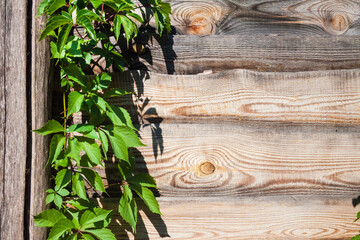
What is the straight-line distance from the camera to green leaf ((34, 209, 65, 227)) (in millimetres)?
977

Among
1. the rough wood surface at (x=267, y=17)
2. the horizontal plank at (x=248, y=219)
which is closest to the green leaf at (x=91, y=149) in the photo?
the horizontal plank at (x=248, y=219)

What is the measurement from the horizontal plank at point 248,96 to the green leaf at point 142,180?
9.4 inches

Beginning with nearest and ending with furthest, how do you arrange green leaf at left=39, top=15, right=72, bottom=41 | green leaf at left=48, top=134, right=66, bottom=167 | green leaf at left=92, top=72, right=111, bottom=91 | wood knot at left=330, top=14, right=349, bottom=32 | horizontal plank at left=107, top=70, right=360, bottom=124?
green leaf at left=39, top=15, right=72, bottom=41 → green leaf at left=48, top=134, right=66, bottom=167 → green leaf at left=92, top=72, right=111, bottom=91 → horizontal plank at left=107, top=70, right=360, bottom=124 → wood knot at left=330, top=14, right=349, bottom=32

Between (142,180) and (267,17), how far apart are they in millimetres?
834

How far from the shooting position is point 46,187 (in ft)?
3.54

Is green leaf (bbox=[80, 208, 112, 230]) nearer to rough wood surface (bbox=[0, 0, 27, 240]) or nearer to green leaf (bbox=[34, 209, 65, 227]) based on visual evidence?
green leaf (bbox=[34, 209, 65, 227])

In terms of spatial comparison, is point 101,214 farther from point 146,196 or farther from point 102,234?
point 146,196

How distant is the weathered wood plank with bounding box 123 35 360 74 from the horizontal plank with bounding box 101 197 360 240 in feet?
1.74

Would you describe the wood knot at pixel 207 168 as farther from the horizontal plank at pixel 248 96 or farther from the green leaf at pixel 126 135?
the green leaf at pixel 126 135

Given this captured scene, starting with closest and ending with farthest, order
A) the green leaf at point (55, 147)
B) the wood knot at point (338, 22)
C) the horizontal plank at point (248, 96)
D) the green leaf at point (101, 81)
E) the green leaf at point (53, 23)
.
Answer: the green leaf at point (53, 23) < the green leaf at point (55, 147) < the green leaf at point (101, 81) < the horizontal plank at point (248, 96) < the wood knot at point (338, 22)

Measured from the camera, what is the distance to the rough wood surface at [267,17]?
4.23 ft

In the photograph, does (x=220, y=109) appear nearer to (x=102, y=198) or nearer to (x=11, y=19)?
(x=102, y=198)

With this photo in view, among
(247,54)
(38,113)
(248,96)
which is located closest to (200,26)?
(247,54)

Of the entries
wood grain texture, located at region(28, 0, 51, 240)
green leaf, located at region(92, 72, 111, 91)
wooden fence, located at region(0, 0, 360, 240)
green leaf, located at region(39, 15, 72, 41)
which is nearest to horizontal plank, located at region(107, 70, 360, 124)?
wooden fence, located at region(0, 0, 360, 240)
